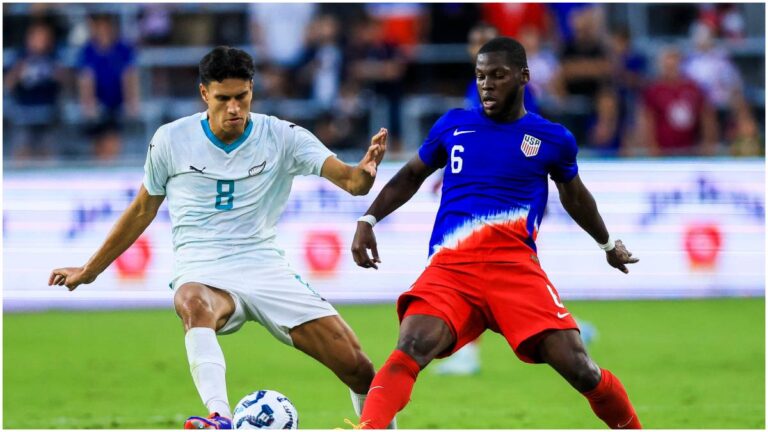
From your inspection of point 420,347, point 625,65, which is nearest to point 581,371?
point 420,347

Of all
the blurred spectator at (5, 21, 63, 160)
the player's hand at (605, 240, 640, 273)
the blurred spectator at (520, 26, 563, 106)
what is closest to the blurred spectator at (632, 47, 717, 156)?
the blurred spectator at (520, 26, 563, 106)

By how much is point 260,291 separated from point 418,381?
12.4 feet

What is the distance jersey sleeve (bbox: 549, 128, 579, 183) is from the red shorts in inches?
17.8

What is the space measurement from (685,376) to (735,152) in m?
5.32

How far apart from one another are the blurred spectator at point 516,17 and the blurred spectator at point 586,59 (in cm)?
66

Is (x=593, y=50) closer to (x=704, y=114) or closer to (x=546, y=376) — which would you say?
(x=704, y=114)

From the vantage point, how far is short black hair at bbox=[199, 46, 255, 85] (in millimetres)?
6488

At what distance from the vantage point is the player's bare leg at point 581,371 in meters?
6.20

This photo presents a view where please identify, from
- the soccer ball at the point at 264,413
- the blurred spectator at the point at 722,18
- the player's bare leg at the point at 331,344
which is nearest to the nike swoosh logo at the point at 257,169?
the player's bare leg at the point at 331,344

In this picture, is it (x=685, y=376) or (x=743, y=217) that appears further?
(x=743, y=217)

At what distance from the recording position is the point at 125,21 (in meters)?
17.4

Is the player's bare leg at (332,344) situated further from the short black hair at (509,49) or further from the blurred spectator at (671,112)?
the blurred spectator at (671,112)

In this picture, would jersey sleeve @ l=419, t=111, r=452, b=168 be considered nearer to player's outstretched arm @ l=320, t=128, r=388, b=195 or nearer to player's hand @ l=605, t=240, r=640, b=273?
player's outstretched arm @ l=320, t=128, r=388, b=195

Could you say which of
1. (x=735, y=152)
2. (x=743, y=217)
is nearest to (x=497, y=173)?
(x=743, y=217)
